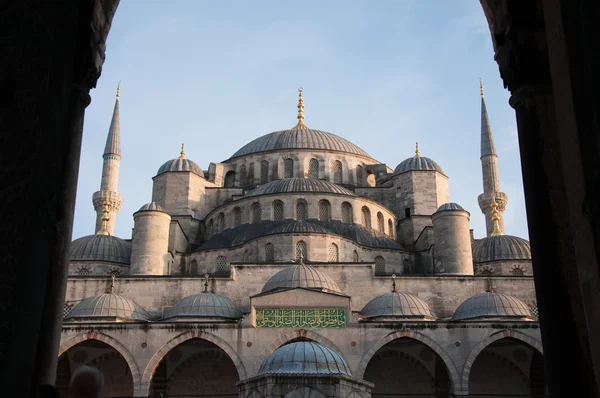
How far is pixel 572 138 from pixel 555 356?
54.4 inches

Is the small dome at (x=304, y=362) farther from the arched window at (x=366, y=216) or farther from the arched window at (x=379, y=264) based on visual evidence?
the arched window at (x=366, y=216)

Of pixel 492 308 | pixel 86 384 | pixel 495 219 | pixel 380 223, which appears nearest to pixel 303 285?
pixel 492 308

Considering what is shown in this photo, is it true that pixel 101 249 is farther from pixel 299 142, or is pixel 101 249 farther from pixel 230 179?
pixel 299 142

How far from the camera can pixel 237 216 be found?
30.0m

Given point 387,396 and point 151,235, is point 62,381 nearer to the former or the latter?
point 151,235

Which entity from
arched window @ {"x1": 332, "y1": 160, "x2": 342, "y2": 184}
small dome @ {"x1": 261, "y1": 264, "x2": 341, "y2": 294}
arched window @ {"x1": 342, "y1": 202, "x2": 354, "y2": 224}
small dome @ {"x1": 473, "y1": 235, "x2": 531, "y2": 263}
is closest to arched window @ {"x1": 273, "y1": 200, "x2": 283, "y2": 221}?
arched window @ {"x1": 342, "y1": 202, "x2": 354, "y2": 224}

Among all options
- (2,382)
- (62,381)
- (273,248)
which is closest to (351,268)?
(273,248)

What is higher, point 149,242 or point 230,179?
point 230,179

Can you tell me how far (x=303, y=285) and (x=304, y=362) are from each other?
1196 cm

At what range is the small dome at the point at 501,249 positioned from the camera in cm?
2802

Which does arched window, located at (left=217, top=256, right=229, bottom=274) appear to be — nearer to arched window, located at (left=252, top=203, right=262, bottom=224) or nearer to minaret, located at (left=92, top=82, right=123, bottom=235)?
arched window, located at (left=252, top=203, right=262, bottom=224)

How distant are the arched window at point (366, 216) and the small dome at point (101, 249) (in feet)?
29.7

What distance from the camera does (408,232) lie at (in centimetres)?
3086

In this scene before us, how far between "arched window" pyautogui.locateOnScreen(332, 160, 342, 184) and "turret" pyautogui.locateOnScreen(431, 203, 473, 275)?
27.0 feet
